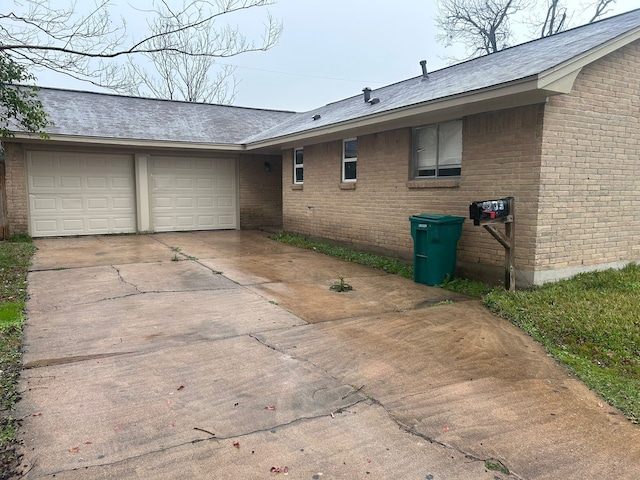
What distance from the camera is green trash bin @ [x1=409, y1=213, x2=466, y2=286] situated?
24.3 ft

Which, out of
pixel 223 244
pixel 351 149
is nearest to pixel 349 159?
pixel 351 149

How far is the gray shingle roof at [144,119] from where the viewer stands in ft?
43.0

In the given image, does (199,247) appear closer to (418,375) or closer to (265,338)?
(265,338)

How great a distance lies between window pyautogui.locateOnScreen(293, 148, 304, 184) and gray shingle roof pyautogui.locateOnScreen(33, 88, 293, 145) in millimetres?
2181

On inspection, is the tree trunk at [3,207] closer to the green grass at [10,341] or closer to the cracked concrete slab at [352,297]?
the green grass at [10,341]

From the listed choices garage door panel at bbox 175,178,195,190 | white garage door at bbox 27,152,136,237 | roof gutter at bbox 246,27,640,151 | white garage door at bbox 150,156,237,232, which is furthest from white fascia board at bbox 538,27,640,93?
white garage door at bbox 27,152,136,237

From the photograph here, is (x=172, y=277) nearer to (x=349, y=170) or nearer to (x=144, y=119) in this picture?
(x=349, y=170)

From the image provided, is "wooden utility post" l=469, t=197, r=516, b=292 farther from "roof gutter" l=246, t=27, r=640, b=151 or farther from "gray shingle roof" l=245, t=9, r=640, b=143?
"gray shingle roof" l=245, t=9, r=640, b=143

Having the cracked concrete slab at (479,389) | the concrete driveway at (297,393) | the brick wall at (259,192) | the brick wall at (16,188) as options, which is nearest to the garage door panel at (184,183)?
the brick wall at (259,192)

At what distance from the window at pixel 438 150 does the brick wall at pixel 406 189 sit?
207mm

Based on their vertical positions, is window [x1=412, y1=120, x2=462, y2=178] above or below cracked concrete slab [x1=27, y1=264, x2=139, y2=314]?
above

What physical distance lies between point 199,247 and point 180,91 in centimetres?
2284

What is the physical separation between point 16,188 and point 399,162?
10100 millimetres

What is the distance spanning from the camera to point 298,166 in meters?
13.7
